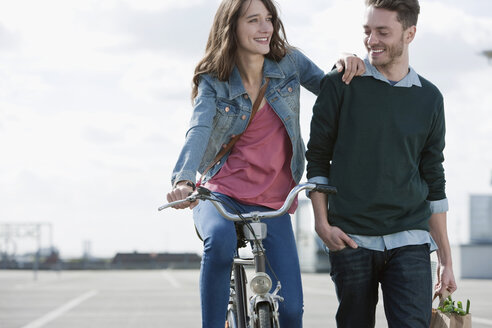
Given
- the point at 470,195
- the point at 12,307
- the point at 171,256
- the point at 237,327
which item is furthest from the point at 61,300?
the point at 171,256

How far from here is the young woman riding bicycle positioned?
4.45 meters

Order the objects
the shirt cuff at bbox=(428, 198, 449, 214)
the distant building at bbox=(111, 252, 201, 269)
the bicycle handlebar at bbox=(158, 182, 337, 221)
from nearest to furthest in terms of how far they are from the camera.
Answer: the bicycle handlebar at bbox=(158, 182, 337, 221), the shirt cuff at bbox=(428, 198, 449, 214), the distant building at bbox=(111, 252, 201, 269)

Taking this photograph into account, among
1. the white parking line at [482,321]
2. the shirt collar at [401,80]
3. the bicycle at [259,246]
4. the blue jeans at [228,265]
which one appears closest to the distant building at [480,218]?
the white parking line at [482,321]

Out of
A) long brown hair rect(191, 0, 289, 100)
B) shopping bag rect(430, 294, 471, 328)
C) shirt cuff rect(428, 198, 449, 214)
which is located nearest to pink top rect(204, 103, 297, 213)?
long brown hair rect(191, 0, 289, 100)

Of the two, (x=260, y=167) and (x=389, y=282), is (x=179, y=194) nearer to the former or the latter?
(x=260, y=167)

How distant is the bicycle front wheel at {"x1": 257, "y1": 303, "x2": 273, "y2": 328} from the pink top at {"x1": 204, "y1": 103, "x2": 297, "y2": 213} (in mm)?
586

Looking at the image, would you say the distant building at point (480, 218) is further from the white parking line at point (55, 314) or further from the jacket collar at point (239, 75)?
the jacket collar at point (239, 75)

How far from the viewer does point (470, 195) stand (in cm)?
5134

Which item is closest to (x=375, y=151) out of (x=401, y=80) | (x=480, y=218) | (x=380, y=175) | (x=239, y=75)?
(x=380, y=175)

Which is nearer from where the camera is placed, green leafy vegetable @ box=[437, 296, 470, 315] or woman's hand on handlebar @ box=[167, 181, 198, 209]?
woman's hand on handlebar @ box=[167, 181, 198, 209]

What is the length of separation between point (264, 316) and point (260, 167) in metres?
0.81

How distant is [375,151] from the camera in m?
4.42

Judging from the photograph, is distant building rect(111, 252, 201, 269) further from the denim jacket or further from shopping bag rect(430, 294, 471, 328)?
shopping bag rect(430, 294, 471, 328)

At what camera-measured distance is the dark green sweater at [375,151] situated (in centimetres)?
441
